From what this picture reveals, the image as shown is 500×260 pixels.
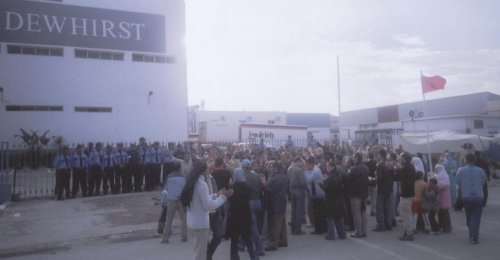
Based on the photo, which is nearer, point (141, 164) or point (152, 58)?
point (141, 164)

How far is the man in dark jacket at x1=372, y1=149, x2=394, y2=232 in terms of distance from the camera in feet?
30.8

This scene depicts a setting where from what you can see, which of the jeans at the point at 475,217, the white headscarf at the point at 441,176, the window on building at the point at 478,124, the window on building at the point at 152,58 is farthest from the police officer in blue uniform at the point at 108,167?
the window on building at the point at 478,124

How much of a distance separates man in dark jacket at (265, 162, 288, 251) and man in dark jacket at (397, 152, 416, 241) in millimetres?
2625

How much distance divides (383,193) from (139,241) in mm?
5791

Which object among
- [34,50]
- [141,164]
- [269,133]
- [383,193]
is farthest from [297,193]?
[269,133]

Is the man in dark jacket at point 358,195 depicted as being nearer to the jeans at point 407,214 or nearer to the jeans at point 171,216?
the jeans at point 407,214

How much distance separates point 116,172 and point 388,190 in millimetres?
10607

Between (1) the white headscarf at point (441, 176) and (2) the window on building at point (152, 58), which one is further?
(2) the window on building at point (152, 58)

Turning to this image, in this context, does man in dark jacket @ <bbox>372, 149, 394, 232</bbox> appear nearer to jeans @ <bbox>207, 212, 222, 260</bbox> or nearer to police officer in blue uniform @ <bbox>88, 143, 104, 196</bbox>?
jeans @ <bbox>207, 212, 222, 260</bbox>

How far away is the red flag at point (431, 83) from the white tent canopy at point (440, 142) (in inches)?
162

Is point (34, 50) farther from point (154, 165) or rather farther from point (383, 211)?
point (383, 211)

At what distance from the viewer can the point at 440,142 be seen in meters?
18.4

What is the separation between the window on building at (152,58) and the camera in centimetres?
2966

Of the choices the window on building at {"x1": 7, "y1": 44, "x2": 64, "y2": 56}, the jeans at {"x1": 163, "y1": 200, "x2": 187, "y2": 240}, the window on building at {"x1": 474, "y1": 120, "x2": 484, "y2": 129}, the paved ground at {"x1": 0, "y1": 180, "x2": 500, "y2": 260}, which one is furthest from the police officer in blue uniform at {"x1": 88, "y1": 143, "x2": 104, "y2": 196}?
the window on building at {"x1": 474, "y1": 120, "x2": 484, "y2": 129}
